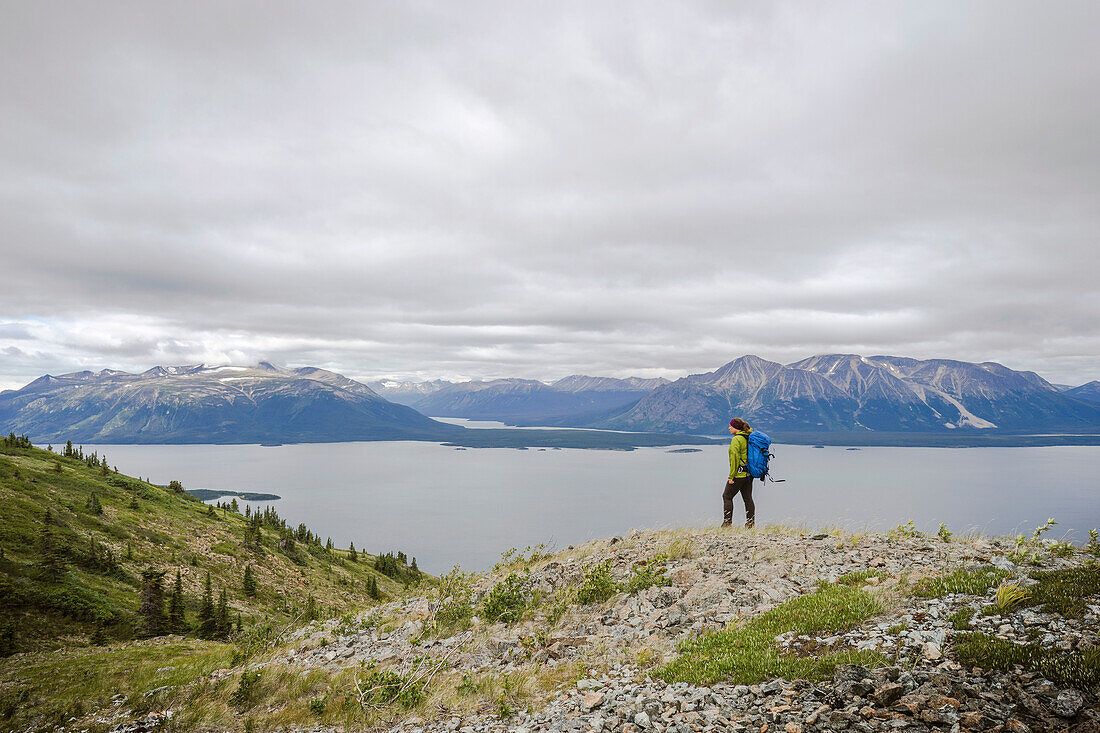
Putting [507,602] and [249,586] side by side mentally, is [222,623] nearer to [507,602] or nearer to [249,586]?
[249,586]

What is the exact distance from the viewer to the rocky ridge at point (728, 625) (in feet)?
20.9

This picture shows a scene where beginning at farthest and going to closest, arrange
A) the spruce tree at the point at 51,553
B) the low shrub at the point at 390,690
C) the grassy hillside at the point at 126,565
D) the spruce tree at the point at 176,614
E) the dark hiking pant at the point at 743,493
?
the spruce tree at the point at 176,614, the spruce tree at the point at 51,553, the grassy hillside at the point at 126,565, the dark hiking pant at the point at 743,493, the low shrub at the point at 390,690

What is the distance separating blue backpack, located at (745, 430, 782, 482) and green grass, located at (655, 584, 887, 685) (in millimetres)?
5866

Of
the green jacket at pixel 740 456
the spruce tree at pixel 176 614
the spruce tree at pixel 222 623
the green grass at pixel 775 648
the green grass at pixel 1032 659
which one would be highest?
the green jacket at pixel 740 456

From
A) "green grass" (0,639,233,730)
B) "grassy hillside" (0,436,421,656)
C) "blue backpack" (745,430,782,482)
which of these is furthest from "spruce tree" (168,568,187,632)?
"blue backpack" (745,430,782,482)

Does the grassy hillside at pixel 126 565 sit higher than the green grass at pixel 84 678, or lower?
lower

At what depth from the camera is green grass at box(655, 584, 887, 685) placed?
773cm

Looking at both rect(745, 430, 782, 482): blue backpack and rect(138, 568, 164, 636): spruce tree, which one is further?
rect(138, 568, 164, 636): spruce tree

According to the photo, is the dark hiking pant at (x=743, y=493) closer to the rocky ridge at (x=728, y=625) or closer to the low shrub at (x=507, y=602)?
Answer: the rocky ridge at (x=728, y=625)

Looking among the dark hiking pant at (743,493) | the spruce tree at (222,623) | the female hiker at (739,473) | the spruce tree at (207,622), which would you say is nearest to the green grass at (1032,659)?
the female hiker at (739,473)

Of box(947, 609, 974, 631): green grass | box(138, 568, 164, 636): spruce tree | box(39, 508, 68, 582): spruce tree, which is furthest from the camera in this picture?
box(39, 508, 68, 582): spruce tree

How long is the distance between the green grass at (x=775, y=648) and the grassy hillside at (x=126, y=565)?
15557mm

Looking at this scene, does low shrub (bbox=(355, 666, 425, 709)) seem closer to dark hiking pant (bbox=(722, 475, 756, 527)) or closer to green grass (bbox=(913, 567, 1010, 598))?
green grass (bbox=(913, 567, 1010, 598))

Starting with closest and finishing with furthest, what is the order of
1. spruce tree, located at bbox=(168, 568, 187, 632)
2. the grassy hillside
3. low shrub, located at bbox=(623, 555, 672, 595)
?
low shrub, located at bbox=(623, 555, 672, 595), the grassy hillside, spruce tree, located at bbox=(168, 568, 187, 632)
